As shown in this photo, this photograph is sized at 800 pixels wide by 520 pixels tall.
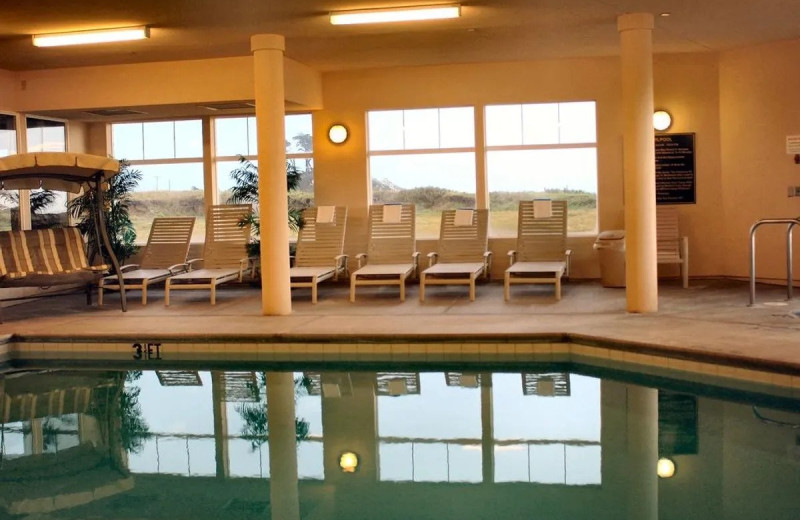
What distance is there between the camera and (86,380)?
299 inches

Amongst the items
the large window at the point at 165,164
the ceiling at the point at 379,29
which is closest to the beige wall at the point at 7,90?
the ceiling at the point at 379,29

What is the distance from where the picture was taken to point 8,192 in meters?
11.3

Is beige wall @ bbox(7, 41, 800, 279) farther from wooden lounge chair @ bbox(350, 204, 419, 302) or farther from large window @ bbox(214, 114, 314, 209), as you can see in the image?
wooden lounge chair @ bbox(350, 204, 419, 302)

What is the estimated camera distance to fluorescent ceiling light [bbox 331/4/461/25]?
8.14 m

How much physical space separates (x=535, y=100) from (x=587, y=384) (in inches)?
226

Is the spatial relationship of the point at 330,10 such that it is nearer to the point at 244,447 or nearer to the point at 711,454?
the point at 244,447

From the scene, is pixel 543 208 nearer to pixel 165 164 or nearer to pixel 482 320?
pixel 482 320

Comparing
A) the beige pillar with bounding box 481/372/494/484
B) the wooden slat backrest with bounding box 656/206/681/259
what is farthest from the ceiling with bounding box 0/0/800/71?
the beige pillar with bounding box 481/372/494/484

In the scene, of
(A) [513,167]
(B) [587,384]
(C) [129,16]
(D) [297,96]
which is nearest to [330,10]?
(C) [129,16]

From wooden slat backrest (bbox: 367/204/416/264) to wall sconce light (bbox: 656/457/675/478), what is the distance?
6.63 metres

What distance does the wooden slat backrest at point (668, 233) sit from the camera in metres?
11.3

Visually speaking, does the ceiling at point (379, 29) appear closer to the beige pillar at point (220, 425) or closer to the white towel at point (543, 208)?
the white towel at point (543, 208)

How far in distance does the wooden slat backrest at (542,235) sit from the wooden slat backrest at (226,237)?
3.37 meters

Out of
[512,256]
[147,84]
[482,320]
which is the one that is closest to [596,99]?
[512,256]
